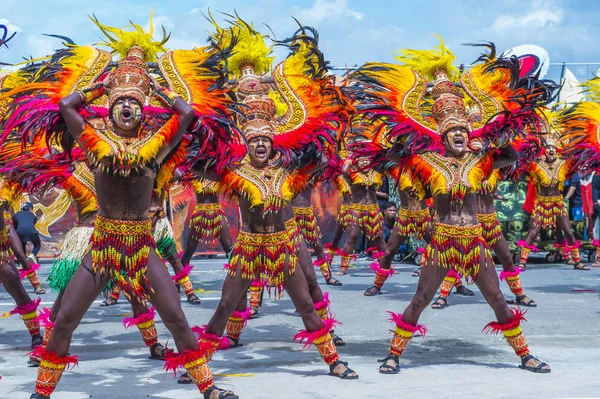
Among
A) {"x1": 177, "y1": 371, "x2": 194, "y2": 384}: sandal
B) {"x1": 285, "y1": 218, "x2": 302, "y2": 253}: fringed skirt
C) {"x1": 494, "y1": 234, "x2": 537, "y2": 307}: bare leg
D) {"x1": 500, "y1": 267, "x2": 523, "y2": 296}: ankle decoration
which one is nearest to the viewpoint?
{"x1": 177, "y1": 371, "x2": 194, "y2": 384}: sandal

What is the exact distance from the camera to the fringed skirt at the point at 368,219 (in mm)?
13320

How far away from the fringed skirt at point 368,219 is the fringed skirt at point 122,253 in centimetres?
795

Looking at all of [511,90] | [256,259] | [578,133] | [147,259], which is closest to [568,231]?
[578,133]

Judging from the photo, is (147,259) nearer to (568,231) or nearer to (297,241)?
(297,241)

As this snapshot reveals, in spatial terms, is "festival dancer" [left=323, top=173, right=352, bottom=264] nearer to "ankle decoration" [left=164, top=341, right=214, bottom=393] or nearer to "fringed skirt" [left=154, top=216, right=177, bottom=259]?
"fringed skirt" [left=154, top=216, right=177, bottom=259]

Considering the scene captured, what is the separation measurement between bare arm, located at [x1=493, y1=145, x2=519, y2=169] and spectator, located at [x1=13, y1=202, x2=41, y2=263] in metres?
9.69

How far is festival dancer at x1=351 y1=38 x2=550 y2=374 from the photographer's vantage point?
22.5ft

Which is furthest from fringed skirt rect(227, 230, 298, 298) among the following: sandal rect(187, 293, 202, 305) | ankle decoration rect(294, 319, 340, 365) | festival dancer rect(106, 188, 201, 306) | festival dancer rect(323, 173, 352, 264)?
festival dancer rect(323, 173, 352, 264)

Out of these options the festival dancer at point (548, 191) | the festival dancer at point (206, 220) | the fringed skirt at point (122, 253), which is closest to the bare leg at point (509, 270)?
the festival dancer at point (548, 191)

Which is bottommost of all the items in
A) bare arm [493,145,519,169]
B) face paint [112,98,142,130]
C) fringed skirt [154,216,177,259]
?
fringed skirt [154,216,177,259]

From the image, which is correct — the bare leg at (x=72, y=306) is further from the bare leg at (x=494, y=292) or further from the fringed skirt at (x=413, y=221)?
the fringed skirt at (x=413, y=221)

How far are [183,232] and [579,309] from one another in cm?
894

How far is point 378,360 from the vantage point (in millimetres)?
7191

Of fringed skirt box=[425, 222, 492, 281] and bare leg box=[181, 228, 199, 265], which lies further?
bare leg box=[181, 228, 199, 265]
